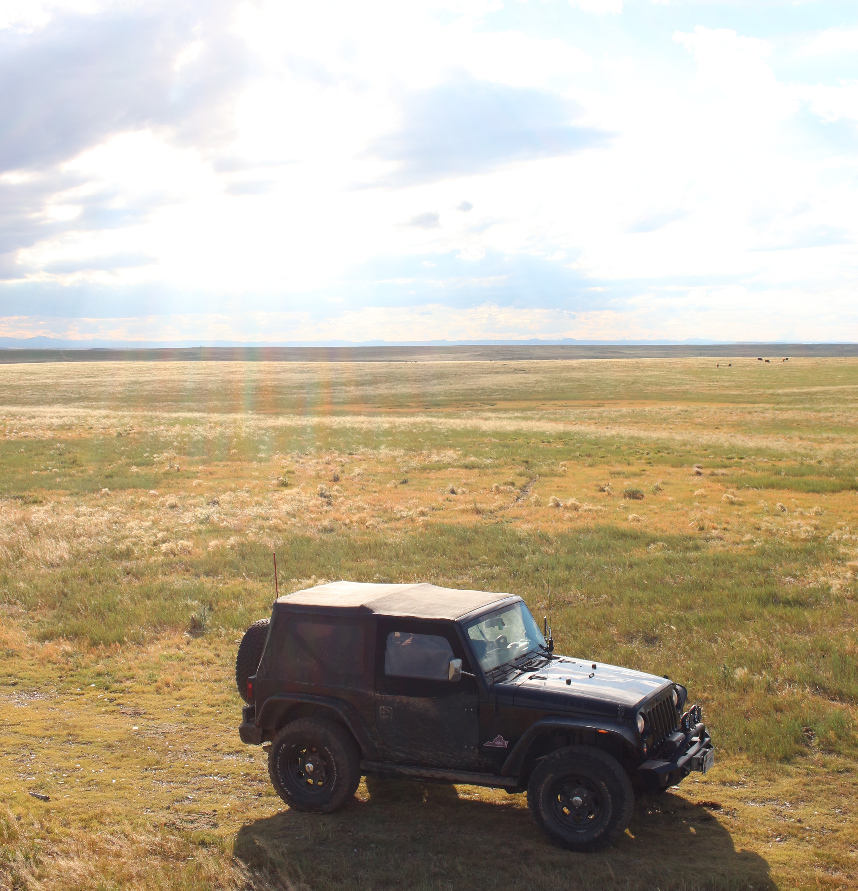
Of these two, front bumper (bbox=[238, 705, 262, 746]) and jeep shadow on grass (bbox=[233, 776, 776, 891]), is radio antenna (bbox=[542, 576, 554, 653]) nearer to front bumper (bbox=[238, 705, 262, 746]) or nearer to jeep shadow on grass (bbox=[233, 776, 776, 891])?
jeep shadow on grass (bbox=[233, 776, 776, 891])

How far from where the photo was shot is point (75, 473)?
35781 mm

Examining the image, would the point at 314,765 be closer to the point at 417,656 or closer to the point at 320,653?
the point at 320,653

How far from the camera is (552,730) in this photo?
23.3 ft

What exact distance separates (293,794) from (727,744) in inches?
205

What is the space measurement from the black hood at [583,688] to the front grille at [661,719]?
0.13 m

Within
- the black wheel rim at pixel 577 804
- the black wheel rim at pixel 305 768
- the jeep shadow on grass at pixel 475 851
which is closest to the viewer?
the jeep shadow on grass at pixel 475 851

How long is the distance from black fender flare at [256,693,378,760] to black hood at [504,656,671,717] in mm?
1502

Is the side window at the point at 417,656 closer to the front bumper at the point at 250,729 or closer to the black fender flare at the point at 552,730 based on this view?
the black fender flare at the point at 552,730

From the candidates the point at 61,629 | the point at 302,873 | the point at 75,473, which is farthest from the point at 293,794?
the point at 75,473

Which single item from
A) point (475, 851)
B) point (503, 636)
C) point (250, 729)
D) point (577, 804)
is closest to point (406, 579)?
point (250, 729)

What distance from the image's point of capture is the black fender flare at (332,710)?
771 centimetres

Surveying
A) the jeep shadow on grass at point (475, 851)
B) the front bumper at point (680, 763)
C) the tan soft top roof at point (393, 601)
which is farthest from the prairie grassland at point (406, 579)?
the tan soft top roof at point (393, 601)

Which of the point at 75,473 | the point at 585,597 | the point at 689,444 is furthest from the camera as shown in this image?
the point at 689,444

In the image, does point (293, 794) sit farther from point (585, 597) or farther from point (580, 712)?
point (585, 597)
